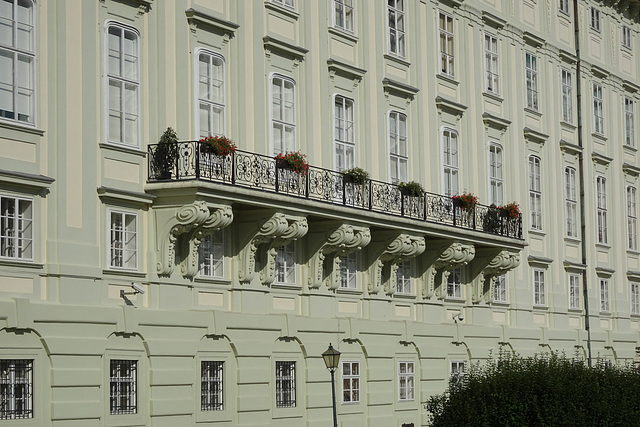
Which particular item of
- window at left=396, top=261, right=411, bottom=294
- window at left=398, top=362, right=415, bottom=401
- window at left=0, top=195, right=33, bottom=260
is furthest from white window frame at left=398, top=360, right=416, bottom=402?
window at left=0, top=195, right=33, bottom=260

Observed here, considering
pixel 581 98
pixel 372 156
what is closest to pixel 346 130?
pixel 372 156

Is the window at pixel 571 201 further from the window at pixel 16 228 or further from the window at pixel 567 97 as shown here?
the window at pixel 16 228

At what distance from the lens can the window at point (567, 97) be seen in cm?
4891

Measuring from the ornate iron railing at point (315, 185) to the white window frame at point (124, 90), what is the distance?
736 millimetres

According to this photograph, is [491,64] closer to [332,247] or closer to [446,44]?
[446,44]

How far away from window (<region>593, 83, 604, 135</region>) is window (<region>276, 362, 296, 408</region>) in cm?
2204

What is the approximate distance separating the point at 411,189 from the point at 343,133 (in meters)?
2.62

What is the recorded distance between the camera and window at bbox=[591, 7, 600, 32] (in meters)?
52.2

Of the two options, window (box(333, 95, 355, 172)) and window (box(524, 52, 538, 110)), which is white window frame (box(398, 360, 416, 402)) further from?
window (box(524, 52, 538, 110))

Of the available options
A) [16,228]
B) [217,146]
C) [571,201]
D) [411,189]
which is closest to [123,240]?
[217,146]

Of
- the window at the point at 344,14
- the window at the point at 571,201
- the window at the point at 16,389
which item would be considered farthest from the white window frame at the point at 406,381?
the window at the point at 16,389

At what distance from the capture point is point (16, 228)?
25.3 meters

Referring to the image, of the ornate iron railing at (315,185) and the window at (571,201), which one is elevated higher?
the window at (571,201)

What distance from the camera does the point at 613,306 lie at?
5188 cm
